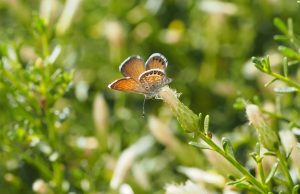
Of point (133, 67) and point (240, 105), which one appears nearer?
point (133, 67)

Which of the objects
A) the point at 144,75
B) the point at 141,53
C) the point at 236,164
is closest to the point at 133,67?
the point at 144,75

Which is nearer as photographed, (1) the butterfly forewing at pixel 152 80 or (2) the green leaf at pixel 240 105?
(1) the butterfly forewing at pixel 152 80

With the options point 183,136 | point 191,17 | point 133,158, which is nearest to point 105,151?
point 133,158

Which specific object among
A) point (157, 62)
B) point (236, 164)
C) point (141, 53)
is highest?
point (141, 53)

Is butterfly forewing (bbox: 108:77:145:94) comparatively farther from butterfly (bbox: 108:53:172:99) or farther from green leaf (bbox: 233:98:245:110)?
green leaf (bbox: 233:98:245:110)

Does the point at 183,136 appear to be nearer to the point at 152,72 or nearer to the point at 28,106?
the point at 28,106

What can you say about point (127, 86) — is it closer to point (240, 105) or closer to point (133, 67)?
point (133, 67)

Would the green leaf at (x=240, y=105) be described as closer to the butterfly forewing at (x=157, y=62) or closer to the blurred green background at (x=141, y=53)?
the butterfly forewing at (x=157, y=62)

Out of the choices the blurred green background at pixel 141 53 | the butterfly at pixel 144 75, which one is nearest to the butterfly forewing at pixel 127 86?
the butterfly at pixel 144 75
